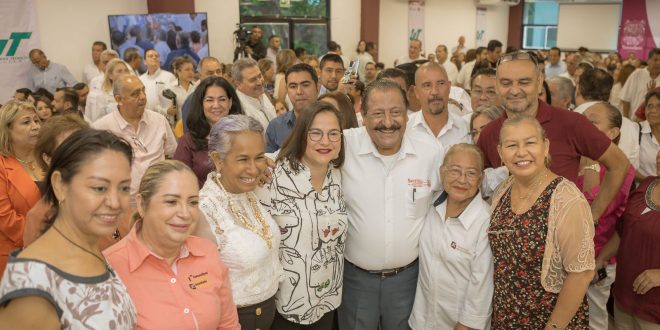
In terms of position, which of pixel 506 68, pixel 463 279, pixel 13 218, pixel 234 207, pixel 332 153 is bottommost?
pixel 463 279

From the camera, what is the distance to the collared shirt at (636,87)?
778cm

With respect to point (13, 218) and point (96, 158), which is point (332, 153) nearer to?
point (96, 158)

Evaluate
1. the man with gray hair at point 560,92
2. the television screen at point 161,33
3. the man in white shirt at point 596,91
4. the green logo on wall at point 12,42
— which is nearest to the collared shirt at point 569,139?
the man in white shirt at point 596,91

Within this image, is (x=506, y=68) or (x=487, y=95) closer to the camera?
(x=506, y=68)

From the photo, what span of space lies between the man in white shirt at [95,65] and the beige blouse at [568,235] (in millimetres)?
7879

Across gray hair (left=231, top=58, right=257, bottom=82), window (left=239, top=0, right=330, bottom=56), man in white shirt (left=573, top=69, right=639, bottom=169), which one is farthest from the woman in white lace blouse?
window (left=239, top=0, right=330, bottom=56)

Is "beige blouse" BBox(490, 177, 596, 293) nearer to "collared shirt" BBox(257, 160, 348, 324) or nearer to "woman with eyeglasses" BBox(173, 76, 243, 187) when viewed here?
"collared shirt" BBox(257, 160, 348, 324)

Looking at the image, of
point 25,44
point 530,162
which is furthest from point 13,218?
point 25,44

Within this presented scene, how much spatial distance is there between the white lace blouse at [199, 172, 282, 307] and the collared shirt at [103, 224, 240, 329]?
0.53 ft

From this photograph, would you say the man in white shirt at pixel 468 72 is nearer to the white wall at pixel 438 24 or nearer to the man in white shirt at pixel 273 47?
the man in white shirt at pixel 273 47

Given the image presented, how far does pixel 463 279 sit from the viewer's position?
2.64 m

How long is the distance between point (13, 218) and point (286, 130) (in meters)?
1.81

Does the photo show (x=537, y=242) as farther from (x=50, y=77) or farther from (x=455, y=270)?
(x=50, y=77)

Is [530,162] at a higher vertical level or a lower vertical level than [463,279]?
higher
